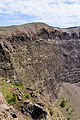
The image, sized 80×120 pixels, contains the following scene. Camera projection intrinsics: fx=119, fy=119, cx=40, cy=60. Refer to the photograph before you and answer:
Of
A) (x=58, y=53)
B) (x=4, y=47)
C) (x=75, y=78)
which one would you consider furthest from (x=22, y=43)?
(x=75, y=78)

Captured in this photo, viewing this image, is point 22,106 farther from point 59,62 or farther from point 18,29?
point 59,62

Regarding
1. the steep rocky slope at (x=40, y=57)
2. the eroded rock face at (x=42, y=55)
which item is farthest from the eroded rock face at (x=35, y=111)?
the eroded rock face at (x=42, y=55)

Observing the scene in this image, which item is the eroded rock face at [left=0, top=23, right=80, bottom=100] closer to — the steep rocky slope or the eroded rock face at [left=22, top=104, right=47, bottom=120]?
the steep rocky slope

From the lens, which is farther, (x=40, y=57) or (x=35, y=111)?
(x=40, y=57)

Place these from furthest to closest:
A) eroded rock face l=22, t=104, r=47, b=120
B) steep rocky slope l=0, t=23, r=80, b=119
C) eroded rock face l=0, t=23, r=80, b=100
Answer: eroded rock face l=0, t=23, r=80, b=100, steep rocky slope l=0, t=23, r=80, b=119, eroded rock face l=22, t=104, r=47, b=120

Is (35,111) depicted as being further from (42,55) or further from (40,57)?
(42,55)

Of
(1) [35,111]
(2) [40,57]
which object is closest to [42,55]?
(2) [40,57]

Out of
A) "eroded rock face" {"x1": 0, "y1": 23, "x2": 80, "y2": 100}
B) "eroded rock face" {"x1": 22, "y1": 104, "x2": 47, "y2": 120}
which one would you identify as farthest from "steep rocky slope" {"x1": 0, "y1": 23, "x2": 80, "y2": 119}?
"eroded rock face" {"x1": 22, "y1": 104, "x2": 47, "y2": 120}

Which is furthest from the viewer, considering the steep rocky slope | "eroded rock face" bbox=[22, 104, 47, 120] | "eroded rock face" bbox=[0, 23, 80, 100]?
"eroded rock face" bbox=[0, 23, 80, 100]
